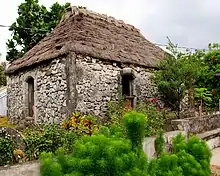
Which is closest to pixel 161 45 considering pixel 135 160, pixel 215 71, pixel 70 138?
pixel 215 71

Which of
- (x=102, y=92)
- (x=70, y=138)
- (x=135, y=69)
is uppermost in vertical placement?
(x=135, y=69)

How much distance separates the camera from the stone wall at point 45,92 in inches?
421

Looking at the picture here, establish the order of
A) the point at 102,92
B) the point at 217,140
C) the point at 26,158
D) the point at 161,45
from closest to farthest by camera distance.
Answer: the point at 26,158, the point at 217,140, the point at 102,92, the point at 161,45

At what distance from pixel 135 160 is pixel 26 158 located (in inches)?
120

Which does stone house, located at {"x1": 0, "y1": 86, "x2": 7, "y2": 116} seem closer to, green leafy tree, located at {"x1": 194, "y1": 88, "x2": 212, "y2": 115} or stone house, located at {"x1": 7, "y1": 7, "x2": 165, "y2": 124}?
stone house, located at {"x1": 7, "y1": 7, "x2": 165, "y2": 124}

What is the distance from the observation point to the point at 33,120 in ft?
40.7

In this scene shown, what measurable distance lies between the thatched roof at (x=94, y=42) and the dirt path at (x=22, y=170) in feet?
20.0

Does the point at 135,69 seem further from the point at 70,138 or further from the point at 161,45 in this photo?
the point at 70,138

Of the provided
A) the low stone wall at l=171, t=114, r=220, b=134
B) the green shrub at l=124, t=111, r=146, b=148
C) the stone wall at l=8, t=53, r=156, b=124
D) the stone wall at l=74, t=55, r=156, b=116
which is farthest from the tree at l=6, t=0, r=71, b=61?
the green shrub at l=124, t=111, r=146, b=148

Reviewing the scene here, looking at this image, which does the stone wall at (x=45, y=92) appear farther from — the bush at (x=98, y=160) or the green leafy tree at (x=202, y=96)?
the bush at (x=98, y=160)

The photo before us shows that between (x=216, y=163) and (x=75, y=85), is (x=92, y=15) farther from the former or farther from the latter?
(x=216, y=163)

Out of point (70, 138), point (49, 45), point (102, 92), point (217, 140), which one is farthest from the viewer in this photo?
point (49, 45)

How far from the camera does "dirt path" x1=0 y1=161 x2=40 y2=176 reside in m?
4.37

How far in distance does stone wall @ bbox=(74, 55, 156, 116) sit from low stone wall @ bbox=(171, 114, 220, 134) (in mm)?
2885
